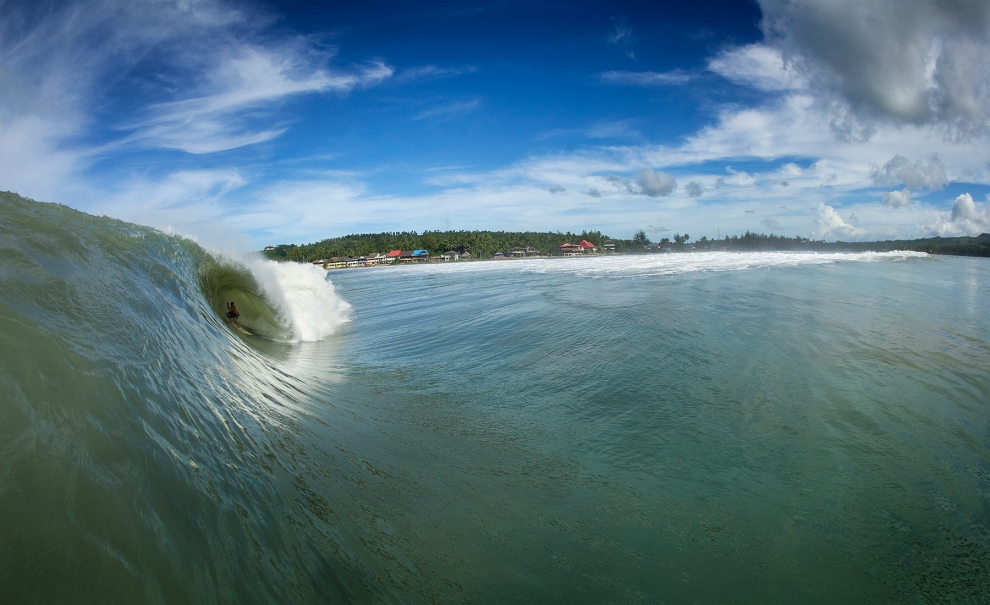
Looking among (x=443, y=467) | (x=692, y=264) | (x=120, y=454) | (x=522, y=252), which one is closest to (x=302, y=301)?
(x=443, y=467)

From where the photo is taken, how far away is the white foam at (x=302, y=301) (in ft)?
41.4

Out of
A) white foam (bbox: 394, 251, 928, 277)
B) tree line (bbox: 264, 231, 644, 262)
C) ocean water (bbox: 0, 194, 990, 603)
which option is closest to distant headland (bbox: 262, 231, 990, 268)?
tree line (bbox: 264, 231, 644, 262)

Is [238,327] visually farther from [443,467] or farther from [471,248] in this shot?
[471,248]

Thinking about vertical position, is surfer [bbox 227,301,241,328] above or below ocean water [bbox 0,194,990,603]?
above

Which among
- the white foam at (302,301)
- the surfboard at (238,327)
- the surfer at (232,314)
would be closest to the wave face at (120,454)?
the surfboard at (238,327)

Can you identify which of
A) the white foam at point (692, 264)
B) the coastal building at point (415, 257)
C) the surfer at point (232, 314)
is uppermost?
the coastal building at point (415, 257)

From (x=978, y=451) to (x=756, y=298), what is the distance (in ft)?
38.7

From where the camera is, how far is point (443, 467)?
4406 millimetres

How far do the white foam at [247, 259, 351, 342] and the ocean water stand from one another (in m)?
4.78

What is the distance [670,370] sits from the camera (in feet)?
24.2

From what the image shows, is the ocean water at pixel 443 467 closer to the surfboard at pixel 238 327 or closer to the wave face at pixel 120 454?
the wave face at pixel 120 454

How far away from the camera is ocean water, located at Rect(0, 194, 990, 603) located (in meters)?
2.37

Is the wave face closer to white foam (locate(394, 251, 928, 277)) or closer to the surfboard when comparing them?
the surfboard

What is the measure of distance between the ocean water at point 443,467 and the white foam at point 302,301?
478 cm
